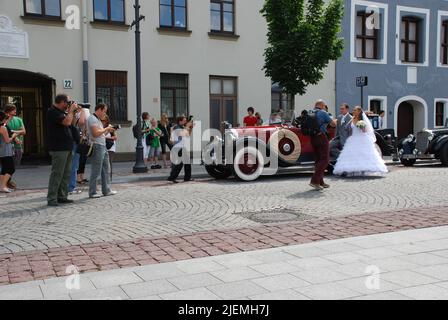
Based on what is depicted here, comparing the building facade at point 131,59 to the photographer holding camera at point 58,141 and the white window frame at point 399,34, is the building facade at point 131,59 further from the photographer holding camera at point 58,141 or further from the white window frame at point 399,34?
the photographer holding camera at point 58,141

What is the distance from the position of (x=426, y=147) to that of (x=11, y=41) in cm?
1287

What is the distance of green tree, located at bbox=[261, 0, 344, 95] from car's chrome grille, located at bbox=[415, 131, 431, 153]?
12.6 feet

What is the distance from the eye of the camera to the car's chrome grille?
1427cm

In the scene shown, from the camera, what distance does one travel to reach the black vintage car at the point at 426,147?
1409cm

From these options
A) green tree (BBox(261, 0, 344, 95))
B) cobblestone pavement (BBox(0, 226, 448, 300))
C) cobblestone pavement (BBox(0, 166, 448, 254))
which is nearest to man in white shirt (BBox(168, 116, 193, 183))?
cobblestone pavement (BBox(0, 166, 448, 254))

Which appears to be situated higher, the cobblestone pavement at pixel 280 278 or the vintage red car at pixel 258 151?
the vintage red car at pixel 258 151

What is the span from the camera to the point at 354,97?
21.7 meters

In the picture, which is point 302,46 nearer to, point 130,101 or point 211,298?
point 130,101

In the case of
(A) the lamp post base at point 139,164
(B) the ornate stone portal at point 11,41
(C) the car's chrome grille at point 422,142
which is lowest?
(A) the lamp post base at point 139,164

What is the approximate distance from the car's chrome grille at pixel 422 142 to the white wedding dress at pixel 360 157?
3161mm

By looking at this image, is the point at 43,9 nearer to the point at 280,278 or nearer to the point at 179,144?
the point at 179,144

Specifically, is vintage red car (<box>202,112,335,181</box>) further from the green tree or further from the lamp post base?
the green tree

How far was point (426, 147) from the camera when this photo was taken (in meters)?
14.3

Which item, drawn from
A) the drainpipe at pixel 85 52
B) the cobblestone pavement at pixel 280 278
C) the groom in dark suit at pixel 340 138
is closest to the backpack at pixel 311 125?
the groom in dark suit at pixel 340 138
